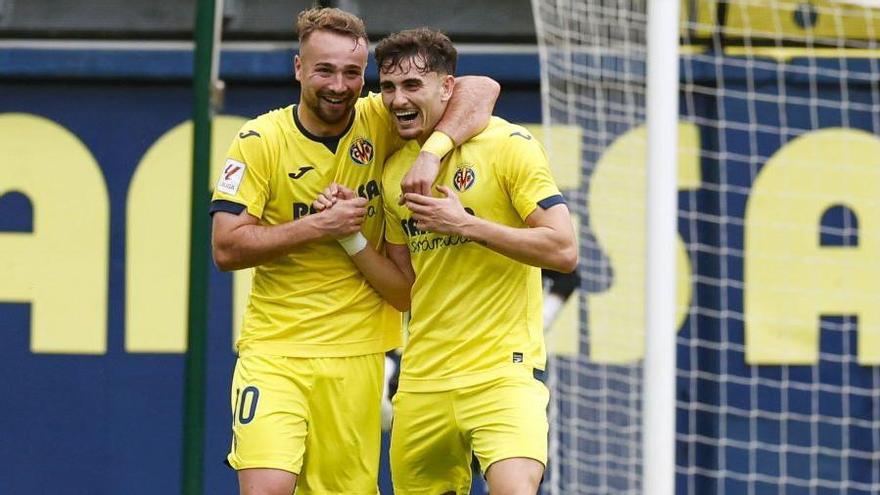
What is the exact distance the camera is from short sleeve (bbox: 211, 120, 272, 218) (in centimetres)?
452

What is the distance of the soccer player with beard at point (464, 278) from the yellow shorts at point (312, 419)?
0.12 meters

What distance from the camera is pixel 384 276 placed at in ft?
15.1

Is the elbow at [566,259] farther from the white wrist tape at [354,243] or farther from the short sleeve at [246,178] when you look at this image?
the short sleeve at [246,178]

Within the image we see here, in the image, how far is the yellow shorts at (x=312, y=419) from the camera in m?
4.51

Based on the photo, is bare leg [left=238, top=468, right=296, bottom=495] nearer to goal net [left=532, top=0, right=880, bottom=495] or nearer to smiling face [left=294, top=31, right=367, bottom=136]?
smiling face [left=294, top=31, right=367, bottom=136]

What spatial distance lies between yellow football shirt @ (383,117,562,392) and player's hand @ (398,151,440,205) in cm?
18

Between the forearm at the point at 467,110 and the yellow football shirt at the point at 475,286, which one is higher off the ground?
the forearm at the point at 467,110

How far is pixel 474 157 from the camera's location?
449cm

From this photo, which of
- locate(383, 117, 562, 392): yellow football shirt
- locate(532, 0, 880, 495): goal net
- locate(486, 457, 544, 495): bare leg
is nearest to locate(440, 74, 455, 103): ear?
locate(383, 117, 562, 392): yellow football shirt

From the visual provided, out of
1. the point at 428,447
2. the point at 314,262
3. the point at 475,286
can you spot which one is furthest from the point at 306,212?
the point at 428,447

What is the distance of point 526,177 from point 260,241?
0.80 metres

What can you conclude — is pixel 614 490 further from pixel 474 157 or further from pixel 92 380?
pixel 474 157

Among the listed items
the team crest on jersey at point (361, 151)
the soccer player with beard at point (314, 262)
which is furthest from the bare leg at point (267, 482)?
the team crest on jersey at point (361, 151)

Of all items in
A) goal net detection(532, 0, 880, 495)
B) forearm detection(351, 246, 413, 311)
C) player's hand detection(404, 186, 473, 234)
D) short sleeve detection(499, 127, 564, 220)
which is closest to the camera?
player's hand detection(404, 186, 473, 234)
